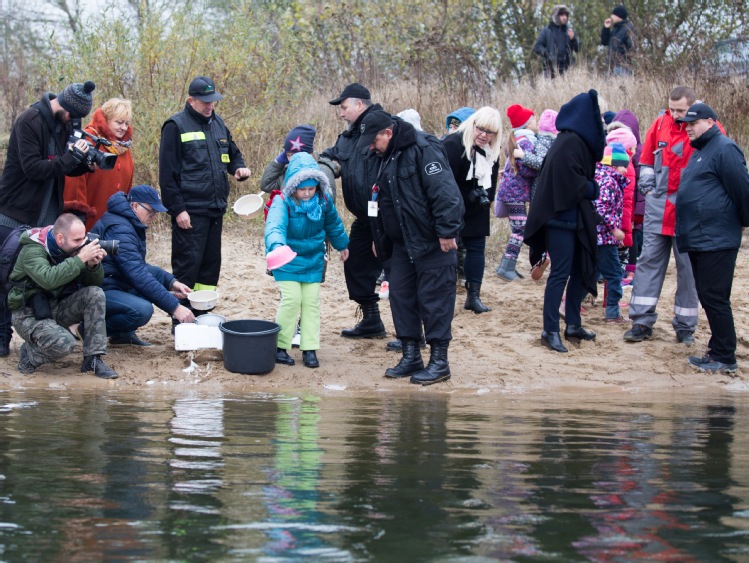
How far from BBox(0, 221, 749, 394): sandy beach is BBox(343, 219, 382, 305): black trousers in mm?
467

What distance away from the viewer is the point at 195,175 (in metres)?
8.73

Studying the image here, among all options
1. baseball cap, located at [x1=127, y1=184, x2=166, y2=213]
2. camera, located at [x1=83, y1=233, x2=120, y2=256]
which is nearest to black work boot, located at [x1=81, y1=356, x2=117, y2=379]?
camera, located at [x1=83, y1=233, x2=120, y2=256]

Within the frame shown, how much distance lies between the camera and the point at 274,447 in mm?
5906

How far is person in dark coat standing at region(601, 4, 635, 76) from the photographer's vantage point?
1694cm

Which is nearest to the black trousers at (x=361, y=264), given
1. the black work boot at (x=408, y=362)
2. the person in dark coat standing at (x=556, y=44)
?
the black work boot at (x=408, y=362)

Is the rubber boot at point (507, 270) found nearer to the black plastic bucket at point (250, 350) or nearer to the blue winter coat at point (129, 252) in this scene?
the black plastic bucket at point (250, 350)

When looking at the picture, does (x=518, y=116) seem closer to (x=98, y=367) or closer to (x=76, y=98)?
(x=76, y=98)

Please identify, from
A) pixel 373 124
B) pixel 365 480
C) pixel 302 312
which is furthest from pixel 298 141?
pixel 365 480

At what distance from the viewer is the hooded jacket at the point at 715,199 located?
8.12 meters

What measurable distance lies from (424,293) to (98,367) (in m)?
2.50

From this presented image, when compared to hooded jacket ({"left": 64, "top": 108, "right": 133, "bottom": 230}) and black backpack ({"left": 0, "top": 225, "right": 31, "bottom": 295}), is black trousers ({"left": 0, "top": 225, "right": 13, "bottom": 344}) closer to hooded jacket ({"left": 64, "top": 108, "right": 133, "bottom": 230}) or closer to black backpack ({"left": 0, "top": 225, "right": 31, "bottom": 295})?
black backpack ({"left": 0, "top": 225, "right": 31, "bottom": 295})

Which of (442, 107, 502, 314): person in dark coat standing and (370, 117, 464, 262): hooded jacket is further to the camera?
(442, 107, 502, 314): person in dark coat standing

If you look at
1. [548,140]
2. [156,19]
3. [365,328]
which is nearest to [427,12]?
[156,19]

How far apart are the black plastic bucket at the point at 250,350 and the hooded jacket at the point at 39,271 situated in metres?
1.10
